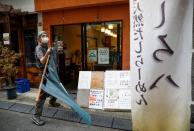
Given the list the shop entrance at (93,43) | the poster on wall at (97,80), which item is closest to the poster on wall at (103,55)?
the shop entrance at (93,43)

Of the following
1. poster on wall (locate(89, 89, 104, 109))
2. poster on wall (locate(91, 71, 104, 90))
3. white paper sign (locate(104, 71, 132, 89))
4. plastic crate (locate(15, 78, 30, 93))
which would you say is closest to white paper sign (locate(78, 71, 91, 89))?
poster on wall (locate(91, 71, 104, 90))

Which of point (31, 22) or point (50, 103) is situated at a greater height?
point (31, 22)

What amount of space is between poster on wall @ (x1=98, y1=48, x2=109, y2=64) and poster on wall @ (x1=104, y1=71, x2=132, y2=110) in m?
1.69

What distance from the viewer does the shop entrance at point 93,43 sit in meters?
7.68

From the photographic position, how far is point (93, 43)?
8102 millimetres

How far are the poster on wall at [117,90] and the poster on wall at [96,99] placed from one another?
16 centimetres

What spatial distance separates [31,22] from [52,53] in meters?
4.25

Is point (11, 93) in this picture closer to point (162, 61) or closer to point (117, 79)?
point (117, 79)

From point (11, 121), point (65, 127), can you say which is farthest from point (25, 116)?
point (65, 127)

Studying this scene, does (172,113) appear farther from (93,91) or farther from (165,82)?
(93,91)

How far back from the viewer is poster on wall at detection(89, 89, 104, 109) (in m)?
6.10

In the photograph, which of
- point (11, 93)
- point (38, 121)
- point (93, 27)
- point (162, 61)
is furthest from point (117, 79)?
point (162, 61)

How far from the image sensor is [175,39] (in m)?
2.14

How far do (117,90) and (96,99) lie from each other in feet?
2.16
